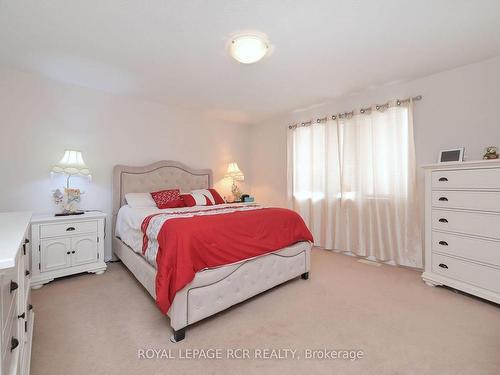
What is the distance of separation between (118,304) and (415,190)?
3423 millimetres

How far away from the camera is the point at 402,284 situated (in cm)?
248

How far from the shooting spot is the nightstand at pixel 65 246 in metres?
2.41

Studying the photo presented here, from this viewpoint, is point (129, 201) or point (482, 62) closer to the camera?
point (482, 62)

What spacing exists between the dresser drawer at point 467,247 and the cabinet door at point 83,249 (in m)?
3.77

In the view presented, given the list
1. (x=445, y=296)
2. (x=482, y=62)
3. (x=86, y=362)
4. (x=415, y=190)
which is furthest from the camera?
(x=415, y=190)

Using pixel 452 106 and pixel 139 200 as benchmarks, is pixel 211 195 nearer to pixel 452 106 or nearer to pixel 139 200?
pixel 139 200

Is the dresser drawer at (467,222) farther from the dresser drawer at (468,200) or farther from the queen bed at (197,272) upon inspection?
the queen bed at (197,272)

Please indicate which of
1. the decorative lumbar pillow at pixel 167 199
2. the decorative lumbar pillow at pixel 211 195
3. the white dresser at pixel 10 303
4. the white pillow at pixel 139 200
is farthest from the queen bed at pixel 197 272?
the white dresser at pixel 10 303

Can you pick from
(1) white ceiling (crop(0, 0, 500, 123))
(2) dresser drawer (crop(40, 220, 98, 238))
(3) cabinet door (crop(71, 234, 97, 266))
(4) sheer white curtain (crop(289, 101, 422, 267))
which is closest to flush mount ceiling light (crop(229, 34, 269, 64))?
(1) white ceiling (crop(0, 0, 500, 123))

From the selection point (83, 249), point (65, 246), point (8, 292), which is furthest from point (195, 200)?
point (8, 292)

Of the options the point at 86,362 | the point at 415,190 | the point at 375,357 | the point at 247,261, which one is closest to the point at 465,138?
the point at 415,190

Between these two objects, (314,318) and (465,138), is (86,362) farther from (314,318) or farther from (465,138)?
(465,138)

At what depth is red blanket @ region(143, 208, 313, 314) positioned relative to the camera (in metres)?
1.63

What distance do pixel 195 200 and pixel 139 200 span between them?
743mm
